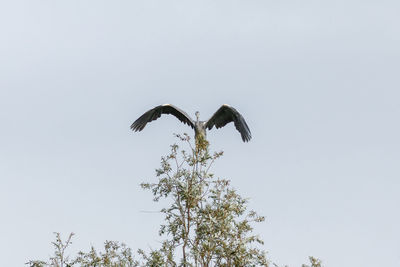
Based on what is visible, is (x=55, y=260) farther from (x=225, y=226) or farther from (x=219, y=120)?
(x=219, y=120)

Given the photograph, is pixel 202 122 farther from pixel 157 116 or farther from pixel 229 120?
pixel 157 116

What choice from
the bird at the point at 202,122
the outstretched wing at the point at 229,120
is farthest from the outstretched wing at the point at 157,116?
the outstretched wing at the point at 229,120

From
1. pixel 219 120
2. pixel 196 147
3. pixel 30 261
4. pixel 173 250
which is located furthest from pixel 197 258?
pixel 219 120

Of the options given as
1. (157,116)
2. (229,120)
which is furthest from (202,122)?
(157,116)

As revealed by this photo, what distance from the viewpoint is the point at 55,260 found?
39.6 ft

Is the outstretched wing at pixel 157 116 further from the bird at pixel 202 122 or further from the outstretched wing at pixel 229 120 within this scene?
the outstretched wing at pixel 229 120

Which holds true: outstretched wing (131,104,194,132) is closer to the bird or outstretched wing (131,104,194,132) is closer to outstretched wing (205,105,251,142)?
the bird

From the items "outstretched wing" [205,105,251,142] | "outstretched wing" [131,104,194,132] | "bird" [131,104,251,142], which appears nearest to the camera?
"bird" [131,104,251,142]

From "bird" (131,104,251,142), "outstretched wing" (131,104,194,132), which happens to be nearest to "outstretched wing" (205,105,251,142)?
"bird" (131,104,251,142)

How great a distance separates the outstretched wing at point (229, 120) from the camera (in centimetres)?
1814

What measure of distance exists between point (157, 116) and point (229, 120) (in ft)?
6.89

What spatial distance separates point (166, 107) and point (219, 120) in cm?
161

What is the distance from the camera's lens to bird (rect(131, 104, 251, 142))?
1795 cm

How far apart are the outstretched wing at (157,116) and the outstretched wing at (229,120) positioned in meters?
0.67
